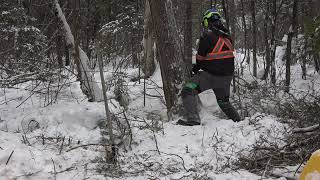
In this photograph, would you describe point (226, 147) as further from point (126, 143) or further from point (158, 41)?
point (158, 41)

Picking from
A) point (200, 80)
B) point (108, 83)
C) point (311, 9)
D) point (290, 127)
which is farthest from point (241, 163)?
point (311, 9)

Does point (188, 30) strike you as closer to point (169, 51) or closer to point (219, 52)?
point (169, 51)

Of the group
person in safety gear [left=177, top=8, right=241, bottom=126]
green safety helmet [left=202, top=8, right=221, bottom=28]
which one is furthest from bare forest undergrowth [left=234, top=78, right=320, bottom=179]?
green safety helmet [left=202, top=8, right=221, bottom=28]

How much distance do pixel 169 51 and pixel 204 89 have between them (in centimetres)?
78

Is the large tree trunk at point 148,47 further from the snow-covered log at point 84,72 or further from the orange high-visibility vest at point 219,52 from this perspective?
the orange high-visibility vest at point 219,52

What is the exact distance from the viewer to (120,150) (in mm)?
4559

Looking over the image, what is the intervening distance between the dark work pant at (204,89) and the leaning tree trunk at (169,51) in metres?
0.34

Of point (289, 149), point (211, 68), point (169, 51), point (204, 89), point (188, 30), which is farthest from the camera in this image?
point (188, 30)

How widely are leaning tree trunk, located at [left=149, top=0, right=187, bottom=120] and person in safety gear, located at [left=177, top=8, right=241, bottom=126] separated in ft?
1.06

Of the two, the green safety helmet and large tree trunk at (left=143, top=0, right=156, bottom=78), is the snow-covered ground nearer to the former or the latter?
the green safety helmet

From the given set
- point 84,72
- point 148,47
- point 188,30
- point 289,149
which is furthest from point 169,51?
point 148,47

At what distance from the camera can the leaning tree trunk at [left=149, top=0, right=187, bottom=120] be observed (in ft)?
19.8

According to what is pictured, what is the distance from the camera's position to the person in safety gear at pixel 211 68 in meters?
5.67

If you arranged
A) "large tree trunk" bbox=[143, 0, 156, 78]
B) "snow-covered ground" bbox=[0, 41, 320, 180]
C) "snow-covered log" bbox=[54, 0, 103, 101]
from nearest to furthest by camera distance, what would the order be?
1. "snow-covered ground" bbox=[0, 41, 320, 180]
2. "snow-covered log" bbox=[54, 0, 103, 101]
3. "large tree trunk" bbox=[143, 0, 156, 78]
